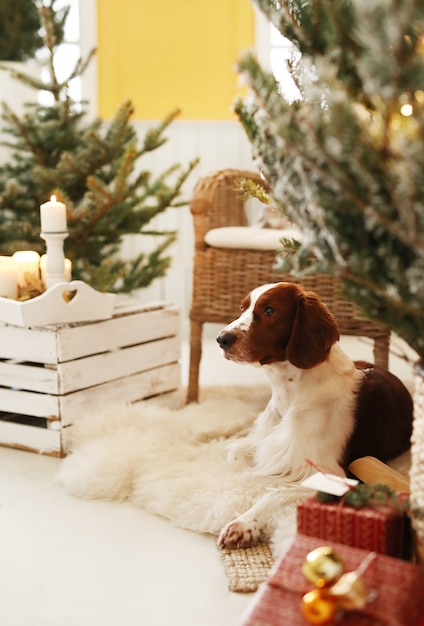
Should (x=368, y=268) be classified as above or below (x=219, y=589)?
above

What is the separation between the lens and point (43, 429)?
2.27m

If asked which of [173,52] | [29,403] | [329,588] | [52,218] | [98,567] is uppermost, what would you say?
[173,52]

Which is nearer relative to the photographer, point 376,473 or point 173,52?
point 376,473

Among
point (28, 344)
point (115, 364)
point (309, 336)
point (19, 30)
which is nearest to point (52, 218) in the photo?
point (28, 344)

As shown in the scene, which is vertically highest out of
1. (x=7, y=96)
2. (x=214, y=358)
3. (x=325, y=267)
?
(x=7, y=96)

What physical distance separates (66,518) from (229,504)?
39 centimetres

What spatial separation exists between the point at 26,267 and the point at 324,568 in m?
1.52

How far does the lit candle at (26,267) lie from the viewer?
234cm

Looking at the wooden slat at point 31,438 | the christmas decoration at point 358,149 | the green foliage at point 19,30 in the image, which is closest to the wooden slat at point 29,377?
the wooden slat at point 31,438

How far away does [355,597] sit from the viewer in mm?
1078

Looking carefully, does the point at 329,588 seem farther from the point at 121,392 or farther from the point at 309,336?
the point at 121,392

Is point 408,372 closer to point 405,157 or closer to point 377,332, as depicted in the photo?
point 377,332

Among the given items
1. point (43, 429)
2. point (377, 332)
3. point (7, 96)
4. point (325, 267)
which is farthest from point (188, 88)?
point (325, 267)

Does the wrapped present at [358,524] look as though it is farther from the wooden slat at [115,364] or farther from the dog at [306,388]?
the wooden slat at [115,364]
